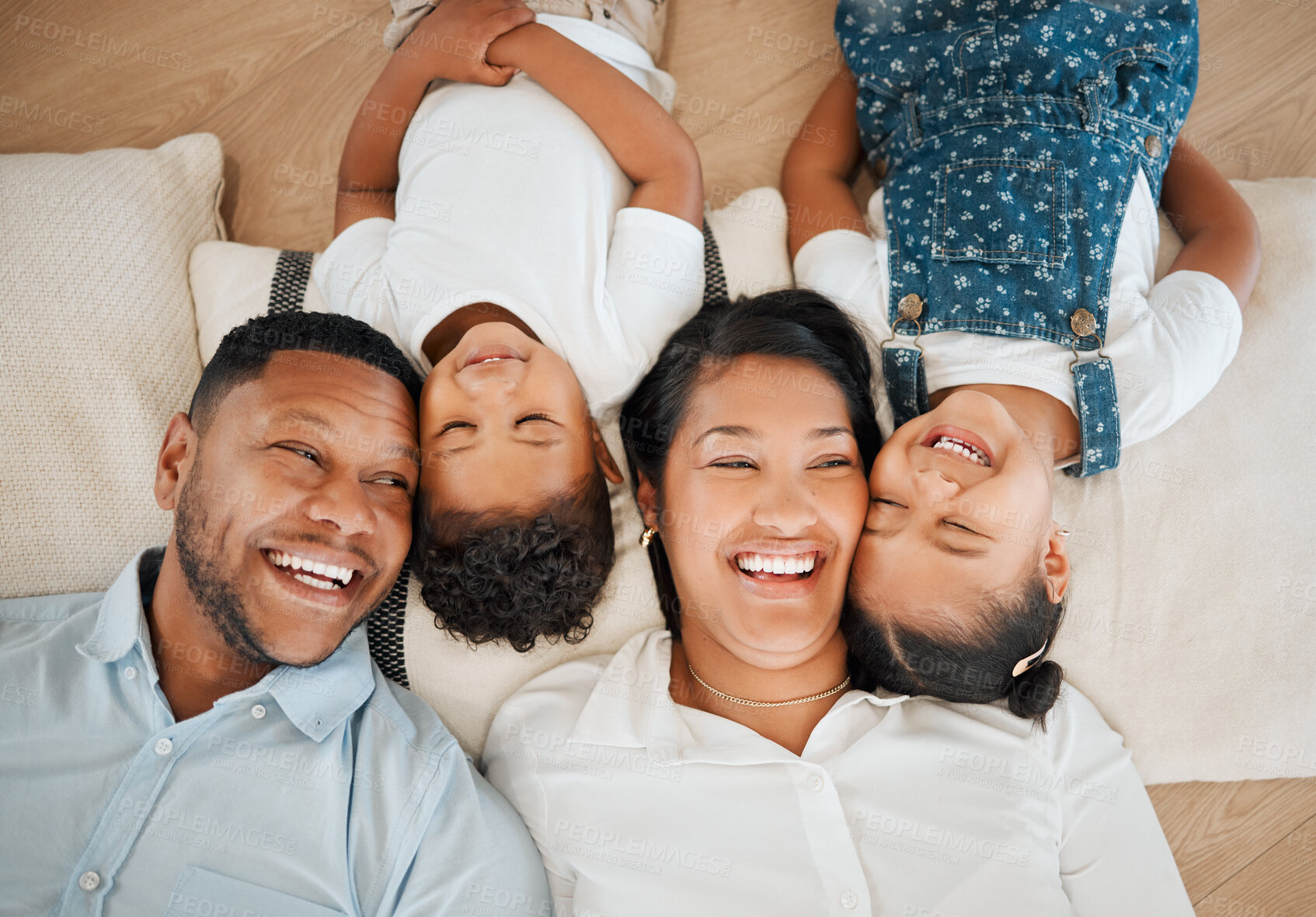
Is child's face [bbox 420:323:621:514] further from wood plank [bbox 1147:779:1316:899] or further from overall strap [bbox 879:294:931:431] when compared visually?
wood plank [bbox 1147:779:1316:899]

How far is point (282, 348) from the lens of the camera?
168cm

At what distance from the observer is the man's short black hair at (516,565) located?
1.68 m

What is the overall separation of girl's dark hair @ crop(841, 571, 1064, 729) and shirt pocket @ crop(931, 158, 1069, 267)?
770mm

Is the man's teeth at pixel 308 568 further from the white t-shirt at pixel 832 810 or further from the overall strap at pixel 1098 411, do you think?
the overall strap at pixel 1098 411

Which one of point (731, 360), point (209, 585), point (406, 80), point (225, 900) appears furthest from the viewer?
point (406, 80)

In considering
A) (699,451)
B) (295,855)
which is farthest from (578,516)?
(295,855)

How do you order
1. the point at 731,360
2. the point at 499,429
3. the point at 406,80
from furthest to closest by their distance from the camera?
1. the point at 406,80
2. the point at 731,360
3. the point at 499,429

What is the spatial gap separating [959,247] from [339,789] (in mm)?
1782

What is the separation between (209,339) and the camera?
6.56 feet

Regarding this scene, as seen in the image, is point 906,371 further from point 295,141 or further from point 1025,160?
point 295,141

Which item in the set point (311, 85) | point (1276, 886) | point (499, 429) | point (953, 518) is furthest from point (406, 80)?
point (1276, 886)

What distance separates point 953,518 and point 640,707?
74 centimetres

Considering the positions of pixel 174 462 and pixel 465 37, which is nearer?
pixel 174 462

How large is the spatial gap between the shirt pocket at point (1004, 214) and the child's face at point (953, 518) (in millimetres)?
419
